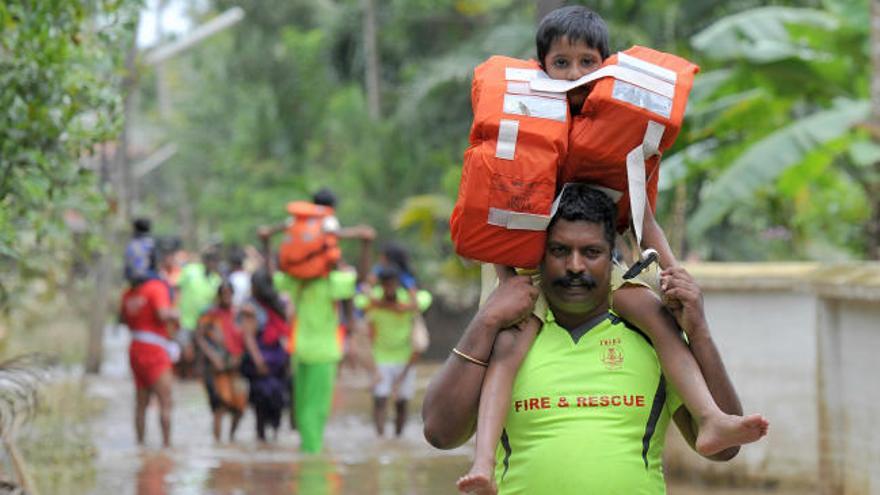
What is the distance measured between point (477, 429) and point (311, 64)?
28.7 meters

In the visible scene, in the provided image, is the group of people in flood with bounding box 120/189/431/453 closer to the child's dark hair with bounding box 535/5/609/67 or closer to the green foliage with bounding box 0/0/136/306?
the green foliage with bounding box 0/0/136/306

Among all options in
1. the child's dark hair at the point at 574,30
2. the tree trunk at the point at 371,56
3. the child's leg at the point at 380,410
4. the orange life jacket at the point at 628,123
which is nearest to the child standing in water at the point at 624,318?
the child's dark hair at the point at 574,30

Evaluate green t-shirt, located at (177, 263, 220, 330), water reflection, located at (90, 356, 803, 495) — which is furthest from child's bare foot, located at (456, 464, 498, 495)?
green t-shirt, located at (177, 263, 220, 330)

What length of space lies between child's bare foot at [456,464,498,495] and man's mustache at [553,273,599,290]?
531mm

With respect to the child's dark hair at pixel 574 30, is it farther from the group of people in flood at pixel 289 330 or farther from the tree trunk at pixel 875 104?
the group of people in flood at pixel 289 330

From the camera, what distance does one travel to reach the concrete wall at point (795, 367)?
368 inches

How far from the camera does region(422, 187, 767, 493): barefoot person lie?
4402 millimetres

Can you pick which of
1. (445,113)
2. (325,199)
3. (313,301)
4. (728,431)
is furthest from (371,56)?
(728,431)

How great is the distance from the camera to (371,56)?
103 ft

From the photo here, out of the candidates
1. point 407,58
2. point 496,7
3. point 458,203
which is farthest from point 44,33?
point 407,58

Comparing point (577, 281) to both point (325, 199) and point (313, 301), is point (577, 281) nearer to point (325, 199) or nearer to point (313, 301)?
point (313, 301)

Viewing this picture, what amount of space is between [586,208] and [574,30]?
0.54 m

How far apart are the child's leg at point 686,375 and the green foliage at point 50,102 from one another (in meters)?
4.60

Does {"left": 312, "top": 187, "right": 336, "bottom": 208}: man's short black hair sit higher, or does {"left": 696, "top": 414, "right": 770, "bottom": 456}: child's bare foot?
{"left": 312, "top": 187, "right": 336, "bottom": 208}: man's short black hair
